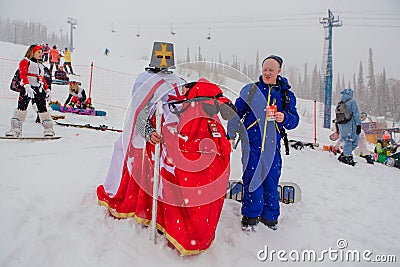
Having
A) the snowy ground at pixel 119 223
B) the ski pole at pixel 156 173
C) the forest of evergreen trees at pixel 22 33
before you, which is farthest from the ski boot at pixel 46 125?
the forest of evergreen trees at pixel 22 33

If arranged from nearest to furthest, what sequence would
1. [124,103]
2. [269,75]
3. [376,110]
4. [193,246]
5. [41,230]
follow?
[193,246], [41,230], [269,75], [124,103], [376,110]

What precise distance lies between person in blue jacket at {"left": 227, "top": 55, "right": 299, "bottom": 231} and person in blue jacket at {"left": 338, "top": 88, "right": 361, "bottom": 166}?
452 centimetres

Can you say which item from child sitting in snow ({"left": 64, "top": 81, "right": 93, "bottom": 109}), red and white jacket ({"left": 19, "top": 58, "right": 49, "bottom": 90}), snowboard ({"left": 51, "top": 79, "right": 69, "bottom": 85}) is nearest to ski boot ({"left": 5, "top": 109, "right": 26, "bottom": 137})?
red and white jacket ({"left": 19, "top": 58, "right": 49, "bottom": 90})

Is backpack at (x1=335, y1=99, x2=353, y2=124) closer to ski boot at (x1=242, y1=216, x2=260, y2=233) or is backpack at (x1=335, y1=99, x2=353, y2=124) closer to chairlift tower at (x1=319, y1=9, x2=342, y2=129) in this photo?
ski boot at (x1=242, y1=216, x2=260, y2=233)

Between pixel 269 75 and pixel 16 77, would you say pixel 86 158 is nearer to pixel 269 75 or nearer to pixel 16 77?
pixel 16 77

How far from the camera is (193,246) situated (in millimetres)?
2373

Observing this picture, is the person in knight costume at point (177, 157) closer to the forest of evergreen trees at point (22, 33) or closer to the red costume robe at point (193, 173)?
the red costume robe at point (193, 173)

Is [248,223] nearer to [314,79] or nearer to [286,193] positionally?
[286,193]

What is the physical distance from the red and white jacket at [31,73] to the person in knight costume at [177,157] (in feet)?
13.1

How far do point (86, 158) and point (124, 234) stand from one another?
247cm

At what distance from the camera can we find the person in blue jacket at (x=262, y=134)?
118 inches

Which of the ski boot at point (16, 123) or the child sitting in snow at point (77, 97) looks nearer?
the ski boot at point (16, 123)

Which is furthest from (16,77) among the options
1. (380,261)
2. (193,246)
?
(380,261)

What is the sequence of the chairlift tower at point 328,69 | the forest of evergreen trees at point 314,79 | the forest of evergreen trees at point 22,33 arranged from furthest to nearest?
the forest of evergreen trees at point 22,33 → the chairlift tower at point 328,69 → the forest of evergreen trees at point 314,79
